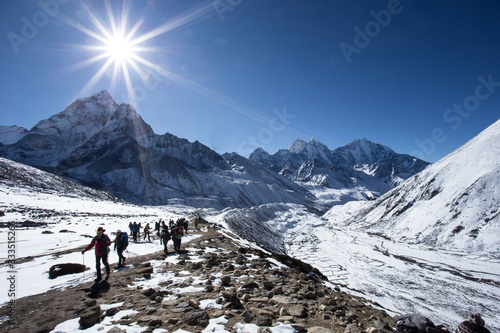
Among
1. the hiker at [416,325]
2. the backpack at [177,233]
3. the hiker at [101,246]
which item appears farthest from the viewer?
the backpack at [177,233]

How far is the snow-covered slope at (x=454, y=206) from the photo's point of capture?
67312 millimetres

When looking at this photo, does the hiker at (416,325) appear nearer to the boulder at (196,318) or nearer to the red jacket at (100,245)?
the boulder at (196,318)

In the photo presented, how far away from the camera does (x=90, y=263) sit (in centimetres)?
1512

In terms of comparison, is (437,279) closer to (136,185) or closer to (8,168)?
(8,168)

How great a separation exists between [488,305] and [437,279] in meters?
Result: 11.8

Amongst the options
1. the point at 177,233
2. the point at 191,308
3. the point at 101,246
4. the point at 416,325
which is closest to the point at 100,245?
the point at 101,246

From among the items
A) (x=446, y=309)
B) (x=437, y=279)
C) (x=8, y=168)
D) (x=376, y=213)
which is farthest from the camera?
(x=376, y=213)

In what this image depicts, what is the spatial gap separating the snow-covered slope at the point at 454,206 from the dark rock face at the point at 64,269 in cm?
8903

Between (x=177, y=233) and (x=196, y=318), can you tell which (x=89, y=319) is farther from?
(x=177, y=233)

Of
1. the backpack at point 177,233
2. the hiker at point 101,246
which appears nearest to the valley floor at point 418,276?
the backpack at point 177,233

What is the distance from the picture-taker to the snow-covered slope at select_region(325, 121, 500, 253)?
67312 mm

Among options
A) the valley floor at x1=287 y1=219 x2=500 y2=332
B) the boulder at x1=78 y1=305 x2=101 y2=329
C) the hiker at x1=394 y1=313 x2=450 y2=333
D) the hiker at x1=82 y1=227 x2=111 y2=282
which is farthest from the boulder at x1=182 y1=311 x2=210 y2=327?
the valley floor at x1=287 y1=219 x2=500 y2=332

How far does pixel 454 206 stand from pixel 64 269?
105 meters

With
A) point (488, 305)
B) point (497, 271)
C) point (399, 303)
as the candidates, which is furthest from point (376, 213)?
point (399, 303)
